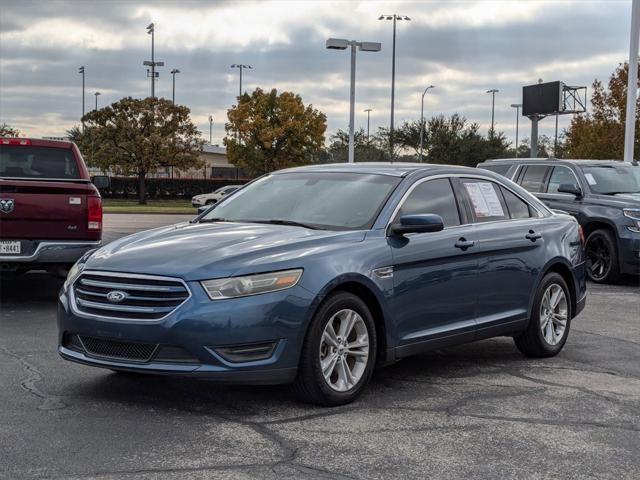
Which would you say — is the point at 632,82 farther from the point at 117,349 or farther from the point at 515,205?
the point at 117,349

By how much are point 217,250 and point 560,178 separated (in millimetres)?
9712

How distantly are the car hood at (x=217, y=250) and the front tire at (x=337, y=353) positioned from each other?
0.38 meters

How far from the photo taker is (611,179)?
14.1 metres

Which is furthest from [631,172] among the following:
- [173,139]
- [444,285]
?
[173,139]

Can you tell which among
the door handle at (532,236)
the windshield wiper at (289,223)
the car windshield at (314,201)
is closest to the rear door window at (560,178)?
the door handle at (532,236)

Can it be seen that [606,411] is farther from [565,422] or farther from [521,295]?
[521,295]

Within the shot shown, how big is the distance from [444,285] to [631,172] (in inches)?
353

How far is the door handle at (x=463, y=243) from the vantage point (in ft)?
21.8

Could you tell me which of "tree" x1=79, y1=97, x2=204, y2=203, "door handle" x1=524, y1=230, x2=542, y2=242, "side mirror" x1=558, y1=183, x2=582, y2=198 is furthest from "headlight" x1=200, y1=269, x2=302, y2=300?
"tree" x1=79, y1=97, x2=204, y2=203

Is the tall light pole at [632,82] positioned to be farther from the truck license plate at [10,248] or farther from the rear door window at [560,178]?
the truck license plate at [10,248]

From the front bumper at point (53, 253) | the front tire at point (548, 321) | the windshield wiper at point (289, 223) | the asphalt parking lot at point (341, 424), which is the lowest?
the asphalt parking lot at point (341, 424)

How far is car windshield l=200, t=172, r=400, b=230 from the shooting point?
6332 millimetres

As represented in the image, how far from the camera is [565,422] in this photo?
5496mm

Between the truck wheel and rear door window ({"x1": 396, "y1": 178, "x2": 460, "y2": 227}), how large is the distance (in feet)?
23.3
